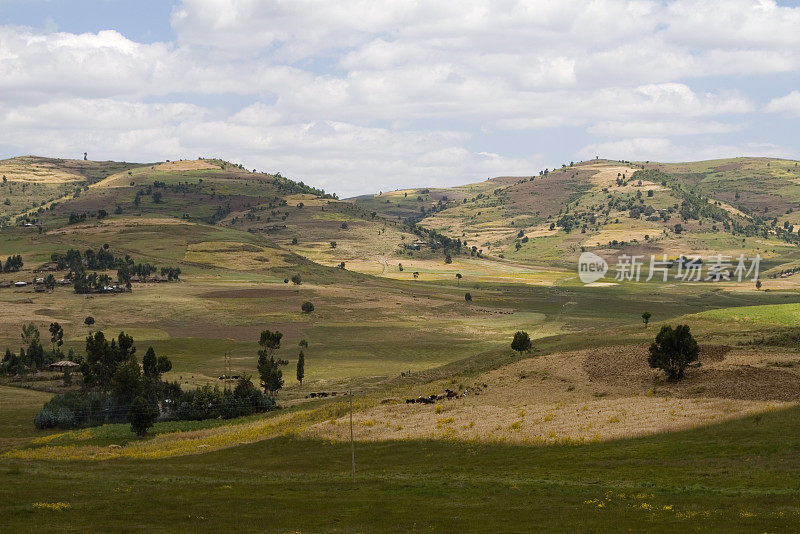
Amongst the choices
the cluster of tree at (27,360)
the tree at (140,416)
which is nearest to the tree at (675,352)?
the tree at (140,416)

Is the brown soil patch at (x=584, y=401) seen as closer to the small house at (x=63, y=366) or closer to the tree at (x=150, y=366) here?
the tree at (x=150, y=366)

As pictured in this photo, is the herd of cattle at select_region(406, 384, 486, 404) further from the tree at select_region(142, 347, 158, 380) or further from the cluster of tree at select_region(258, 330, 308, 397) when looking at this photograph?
the tree at select_region(142, 347, 158, 380)

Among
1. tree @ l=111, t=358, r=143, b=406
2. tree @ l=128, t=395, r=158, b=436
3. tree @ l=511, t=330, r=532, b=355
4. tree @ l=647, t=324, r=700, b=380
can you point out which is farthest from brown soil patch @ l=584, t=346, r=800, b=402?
tree @ l=111, t=358, r=143, b=406

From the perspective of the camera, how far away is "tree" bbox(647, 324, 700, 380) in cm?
8231

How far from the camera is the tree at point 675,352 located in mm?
82312

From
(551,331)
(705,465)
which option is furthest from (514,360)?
(551,331)

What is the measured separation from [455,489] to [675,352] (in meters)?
41.5

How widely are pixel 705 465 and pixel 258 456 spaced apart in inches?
1570

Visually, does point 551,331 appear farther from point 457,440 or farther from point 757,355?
point 457,440

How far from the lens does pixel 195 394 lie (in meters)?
106

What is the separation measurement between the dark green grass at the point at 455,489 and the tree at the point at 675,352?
18.5m

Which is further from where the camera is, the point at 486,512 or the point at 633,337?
the point at 633,337

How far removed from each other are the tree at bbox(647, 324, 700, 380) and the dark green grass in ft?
60.8

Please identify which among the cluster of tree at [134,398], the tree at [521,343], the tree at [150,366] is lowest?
the cluster of tree at [134,398]
